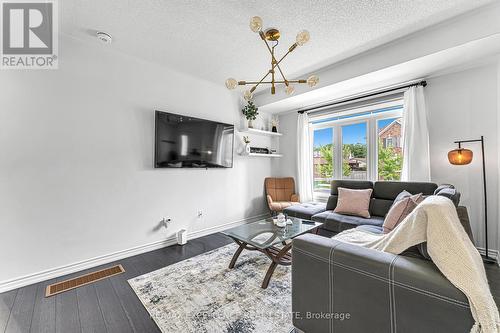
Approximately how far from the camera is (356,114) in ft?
12.5

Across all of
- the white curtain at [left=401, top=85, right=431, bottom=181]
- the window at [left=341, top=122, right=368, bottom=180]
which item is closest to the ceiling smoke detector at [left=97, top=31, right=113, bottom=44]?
the window at [left=341, top=122, right=368, bottom=180]

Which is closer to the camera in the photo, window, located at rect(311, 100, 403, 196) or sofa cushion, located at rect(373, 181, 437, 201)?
sofa cushion, located at rect(373, 181, 437, 201)

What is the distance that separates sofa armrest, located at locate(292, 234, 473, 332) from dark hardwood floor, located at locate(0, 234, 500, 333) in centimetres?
80

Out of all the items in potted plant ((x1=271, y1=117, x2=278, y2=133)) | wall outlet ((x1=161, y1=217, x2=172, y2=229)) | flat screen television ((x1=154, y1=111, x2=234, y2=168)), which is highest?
potted plant ((x1=271, y1=117, x2=278, y2=133))

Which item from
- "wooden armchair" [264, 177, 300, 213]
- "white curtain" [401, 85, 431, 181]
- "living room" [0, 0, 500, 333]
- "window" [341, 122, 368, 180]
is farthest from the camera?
"wooden armchair" [264, 177, 300, 213]

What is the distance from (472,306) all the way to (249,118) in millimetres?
3691

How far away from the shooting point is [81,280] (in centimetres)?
214

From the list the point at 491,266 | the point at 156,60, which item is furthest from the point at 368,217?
Result: the point at 156,60

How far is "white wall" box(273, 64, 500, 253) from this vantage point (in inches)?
98.9

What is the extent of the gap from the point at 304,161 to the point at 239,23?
2.84 metres

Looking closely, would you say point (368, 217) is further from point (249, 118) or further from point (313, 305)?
point (249, 118)

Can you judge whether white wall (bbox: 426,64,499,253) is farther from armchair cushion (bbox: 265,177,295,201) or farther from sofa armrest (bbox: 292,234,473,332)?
sofa armrest (bbox: 292,234,473,332)

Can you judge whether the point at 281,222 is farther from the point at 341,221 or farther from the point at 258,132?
the point at 258,132

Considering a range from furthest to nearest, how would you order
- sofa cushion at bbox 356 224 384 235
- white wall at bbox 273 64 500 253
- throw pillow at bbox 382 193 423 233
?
white wall at bbox 273 64 500 253
sofa cushion at bbox 356 224 384 235
throw pillow at bbox 382 193 423 233
